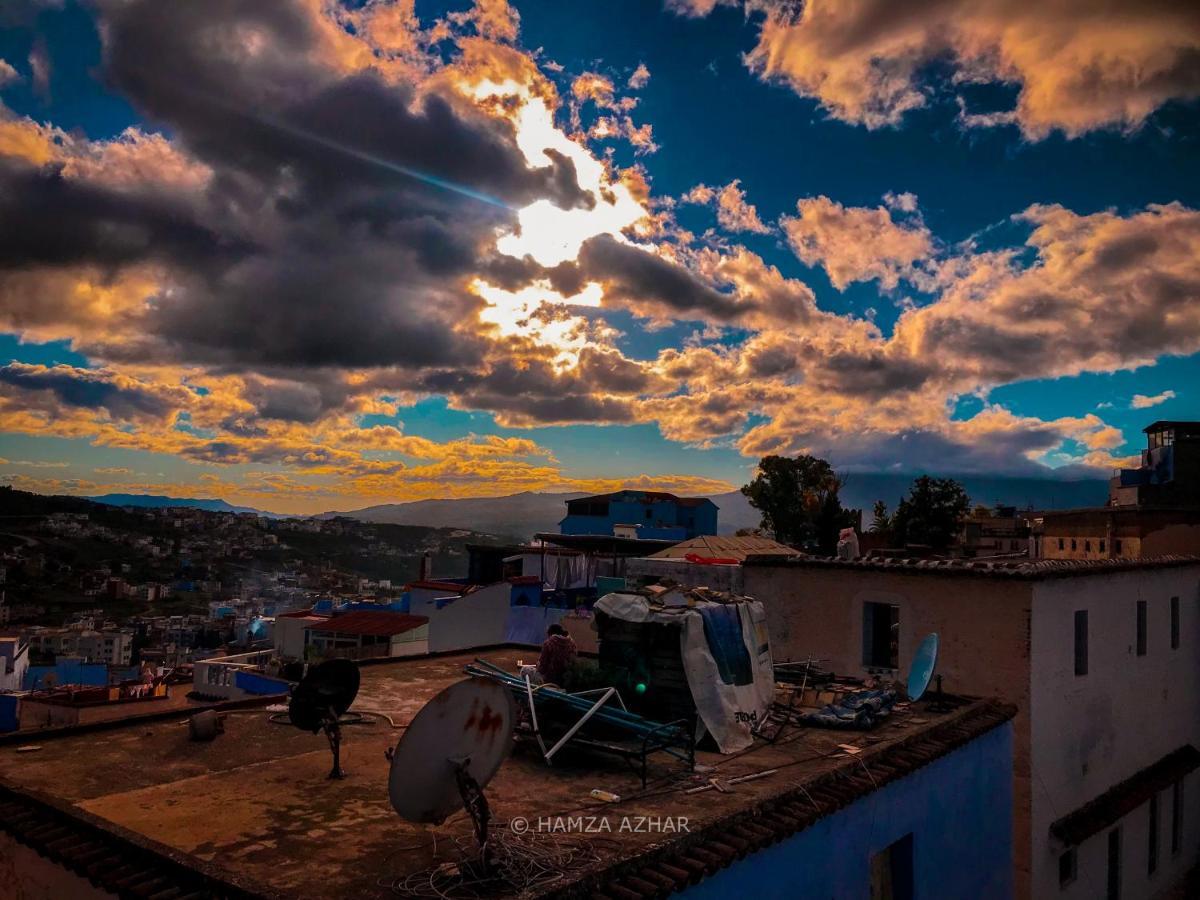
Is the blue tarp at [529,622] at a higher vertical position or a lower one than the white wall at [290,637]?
higher

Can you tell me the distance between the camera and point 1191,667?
25.0 m

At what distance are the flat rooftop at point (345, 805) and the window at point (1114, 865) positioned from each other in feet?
39.5

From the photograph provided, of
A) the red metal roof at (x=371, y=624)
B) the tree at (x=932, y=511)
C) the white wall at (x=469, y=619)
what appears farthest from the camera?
the tree at (x=932, y=511)

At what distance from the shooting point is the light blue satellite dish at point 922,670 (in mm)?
15023

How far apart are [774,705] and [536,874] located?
8.36 m

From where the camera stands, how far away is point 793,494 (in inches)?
2717

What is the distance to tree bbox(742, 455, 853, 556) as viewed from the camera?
67750 mm

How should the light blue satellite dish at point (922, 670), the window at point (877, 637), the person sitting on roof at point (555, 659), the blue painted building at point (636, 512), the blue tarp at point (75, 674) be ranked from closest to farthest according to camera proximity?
the person sitting on roof at point (555, 659) < the light blue satellite dish at point (922, 670) < the window at point (877, 637) < the blue tarp at point (75, 674) < the blue painted building at point (636, 512)

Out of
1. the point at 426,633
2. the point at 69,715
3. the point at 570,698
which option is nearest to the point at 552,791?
the point at 570,698

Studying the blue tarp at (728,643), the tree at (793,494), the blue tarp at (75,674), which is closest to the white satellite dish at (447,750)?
the blue tarp at (728,643)

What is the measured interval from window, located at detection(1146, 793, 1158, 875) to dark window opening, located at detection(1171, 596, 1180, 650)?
179 inches

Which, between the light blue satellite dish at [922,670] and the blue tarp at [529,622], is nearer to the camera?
the light blue satellite dish at [922,670]

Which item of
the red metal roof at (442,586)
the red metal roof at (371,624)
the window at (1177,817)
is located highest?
the red metal roof at (442,586)

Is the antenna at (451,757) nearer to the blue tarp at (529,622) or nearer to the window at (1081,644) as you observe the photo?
the window at (1081,644)
